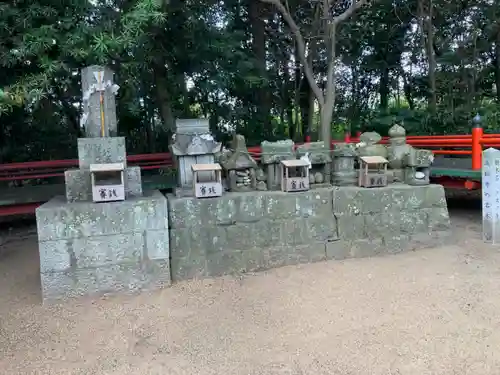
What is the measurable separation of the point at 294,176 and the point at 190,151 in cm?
120

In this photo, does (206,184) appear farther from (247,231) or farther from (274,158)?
(274,158)

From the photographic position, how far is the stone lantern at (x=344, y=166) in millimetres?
5012

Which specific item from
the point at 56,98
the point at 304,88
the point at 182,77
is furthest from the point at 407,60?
the point at 56,98

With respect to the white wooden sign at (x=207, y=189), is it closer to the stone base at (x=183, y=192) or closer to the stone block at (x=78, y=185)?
the stone base at (x=183, y=192)

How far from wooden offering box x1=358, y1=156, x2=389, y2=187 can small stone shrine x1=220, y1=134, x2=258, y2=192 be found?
4.14 feet

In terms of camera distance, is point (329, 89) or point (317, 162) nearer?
point (317, 162)

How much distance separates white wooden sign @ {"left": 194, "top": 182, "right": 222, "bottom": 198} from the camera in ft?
14.3

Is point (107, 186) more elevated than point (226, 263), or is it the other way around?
point (107, 186)

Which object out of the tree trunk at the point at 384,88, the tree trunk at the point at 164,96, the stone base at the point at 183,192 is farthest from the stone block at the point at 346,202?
the tree trunk at the point at 384,88

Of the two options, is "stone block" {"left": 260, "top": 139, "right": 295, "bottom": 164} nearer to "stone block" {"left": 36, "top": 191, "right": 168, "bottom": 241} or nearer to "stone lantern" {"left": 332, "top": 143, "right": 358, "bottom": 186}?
"stone lantern" {"left": 332, "top": 143, "right": 358, "bottom": 186}

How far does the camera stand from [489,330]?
3.18 metres

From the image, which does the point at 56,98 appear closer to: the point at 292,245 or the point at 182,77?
the point at 182,77

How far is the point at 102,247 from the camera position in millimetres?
4004

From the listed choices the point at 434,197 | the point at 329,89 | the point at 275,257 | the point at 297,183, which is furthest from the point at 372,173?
the point at 329,89
